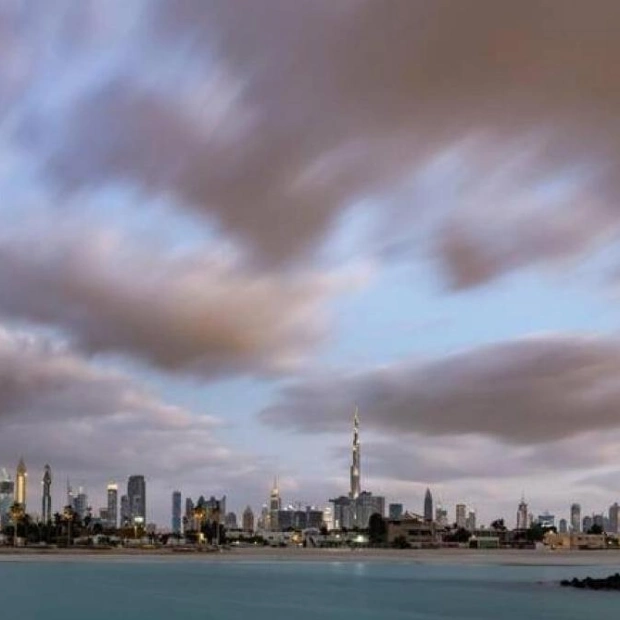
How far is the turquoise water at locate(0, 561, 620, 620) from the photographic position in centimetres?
7244

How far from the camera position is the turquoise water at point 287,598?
2852 inches

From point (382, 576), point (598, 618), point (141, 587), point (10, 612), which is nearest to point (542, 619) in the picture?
point (598, 618)

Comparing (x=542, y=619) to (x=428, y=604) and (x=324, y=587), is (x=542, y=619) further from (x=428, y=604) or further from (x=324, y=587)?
(x=324, y=587)

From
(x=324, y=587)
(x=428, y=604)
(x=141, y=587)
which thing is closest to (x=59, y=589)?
(x=141, y=587)

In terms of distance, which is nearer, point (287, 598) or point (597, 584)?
point (287, 598)

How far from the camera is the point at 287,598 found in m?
88.2

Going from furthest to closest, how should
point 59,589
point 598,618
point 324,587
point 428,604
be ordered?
point 324,587 < point 59,589 < point 428,604 < point 598,618

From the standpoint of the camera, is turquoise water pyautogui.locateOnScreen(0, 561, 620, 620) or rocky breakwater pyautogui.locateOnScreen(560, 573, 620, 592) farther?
rocky breakwater pyautogui.locateOnScreen(560, 573, 620, 592)

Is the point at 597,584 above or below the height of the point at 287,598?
below

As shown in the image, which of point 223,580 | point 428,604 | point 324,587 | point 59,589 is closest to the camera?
point 428,604

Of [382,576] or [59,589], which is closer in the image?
[59,589]

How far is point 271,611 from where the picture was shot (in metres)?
75.2

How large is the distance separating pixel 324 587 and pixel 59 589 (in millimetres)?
25611

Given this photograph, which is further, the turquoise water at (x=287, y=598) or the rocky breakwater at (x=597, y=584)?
the rocky breakwater at (x=597, y=584)
